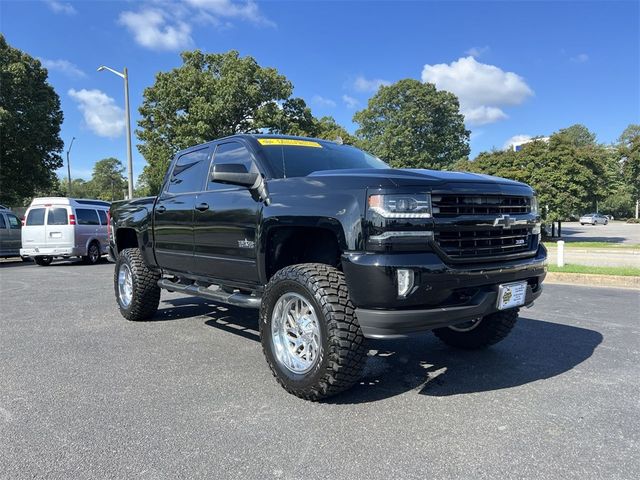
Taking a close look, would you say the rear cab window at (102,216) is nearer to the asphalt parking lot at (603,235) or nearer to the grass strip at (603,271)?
the grass strip at (603,271)

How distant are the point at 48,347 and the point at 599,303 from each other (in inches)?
279

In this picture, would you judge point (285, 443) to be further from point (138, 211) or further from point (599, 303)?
point (599, 303)

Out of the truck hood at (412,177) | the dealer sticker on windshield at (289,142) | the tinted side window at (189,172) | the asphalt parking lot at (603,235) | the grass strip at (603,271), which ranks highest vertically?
the dealer sticker on windshield at (289,142)

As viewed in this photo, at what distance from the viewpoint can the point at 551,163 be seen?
22.1 m

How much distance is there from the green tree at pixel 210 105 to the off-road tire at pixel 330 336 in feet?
85.6

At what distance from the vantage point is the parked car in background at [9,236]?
16.2m

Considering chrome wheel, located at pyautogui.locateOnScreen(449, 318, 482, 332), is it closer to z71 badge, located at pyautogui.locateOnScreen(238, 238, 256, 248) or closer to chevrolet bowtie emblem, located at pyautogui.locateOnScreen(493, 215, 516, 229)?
chevrolet bowtie emblem, located at pyautogui.locateOnScreen(493, 215, 516, 229)

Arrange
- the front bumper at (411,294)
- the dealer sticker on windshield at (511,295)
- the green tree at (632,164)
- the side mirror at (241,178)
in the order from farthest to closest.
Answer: the green tree at (632,164) < the side mirror at (241,178) < the dealer sticker on windshield at (511,295) < the front bumper at (411,294)

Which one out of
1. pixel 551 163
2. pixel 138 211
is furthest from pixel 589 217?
pixel 138 211

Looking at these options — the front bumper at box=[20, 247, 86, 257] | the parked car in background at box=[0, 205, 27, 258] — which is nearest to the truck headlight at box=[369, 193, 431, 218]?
the front bumper at box=[20, 247, 86, 257]

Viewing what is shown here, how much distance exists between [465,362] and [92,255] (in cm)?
1437

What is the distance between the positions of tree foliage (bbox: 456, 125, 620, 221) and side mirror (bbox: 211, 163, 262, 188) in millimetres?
19449

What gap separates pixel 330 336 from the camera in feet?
10.6

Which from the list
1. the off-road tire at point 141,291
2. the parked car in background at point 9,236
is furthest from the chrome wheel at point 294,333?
the parked car in background at point 9,236
